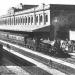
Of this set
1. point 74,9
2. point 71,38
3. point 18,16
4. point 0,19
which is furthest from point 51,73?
point 0,19

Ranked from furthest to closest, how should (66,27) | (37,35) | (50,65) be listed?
(66,27) → (37,35) → (50,65)

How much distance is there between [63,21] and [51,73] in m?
21.6

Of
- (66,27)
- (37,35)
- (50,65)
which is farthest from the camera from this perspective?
(66,27)

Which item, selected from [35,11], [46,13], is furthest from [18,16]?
[46,13]

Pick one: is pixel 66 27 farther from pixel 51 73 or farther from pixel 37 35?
pixel 51 73

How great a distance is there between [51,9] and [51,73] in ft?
71.1

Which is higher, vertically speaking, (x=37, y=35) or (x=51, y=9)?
(x=51, y=9)

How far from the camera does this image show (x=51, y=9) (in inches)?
1448

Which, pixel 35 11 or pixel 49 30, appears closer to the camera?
pixel 49 30

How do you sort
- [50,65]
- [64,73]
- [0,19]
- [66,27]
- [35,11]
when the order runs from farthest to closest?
[0,19]
[35,11]
[66,27]
[50,65]
[64,73]

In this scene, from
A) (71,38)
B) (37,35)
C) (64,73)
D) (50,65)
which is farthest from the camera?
(71,38)

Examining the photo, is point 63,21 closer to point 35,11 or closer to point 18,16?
point 35,11

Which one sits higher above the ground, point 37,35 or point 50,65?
point 37,35

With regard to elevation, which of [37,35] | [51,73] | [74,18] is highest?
[74,18]
